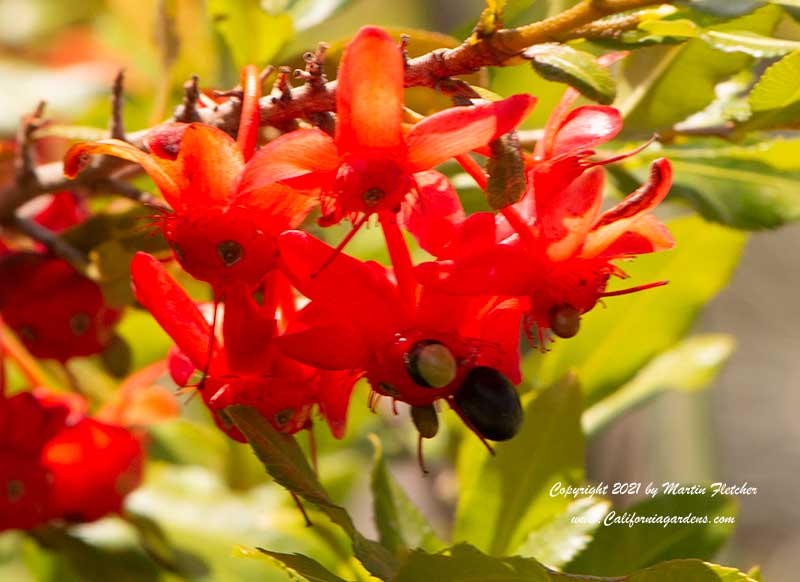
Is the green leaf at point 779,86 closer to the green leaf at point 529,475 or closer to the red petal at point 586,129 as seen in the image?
the red petal at point 586,129

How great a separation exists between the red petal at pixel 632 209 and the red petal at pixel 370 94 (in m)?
0.18

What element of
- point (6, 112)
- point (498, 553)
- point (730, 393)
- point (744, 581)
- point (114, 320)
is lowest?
point (744, 581)

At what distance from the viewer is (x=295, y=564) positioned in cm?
85

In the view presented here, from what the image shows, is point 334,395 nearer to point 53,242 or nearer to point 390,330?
point 390,330

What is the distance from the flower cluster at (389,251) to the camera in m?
0.82

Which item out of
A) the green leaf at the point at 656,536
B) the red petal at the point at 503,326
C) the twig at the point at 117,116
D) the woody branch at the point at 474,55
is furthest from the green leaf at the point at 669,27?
the green leaf at the point at 656,536

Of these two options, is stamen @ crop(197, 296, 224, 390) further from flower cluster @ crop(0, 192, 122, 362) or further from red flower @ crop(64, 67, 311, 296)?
flower cluster @ crop(0, 192, 122, 362)

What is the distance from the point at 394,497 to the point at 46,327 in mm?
423

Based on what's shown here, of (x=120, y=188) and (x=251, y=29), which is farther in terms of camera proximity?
(x=251, y=29)

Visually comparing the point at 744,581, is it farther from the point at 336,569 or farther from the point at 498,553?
the point at 336,569

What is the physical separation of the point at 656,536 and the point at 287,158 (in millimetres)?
692

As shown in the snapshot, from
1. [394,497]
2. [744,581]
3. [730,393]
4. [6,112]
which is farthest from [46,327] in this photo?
[730,393]

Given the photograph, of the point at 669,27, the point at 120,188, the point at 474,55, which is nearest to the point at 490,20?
the point at 474,55

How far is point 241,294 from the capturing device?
902 millimetres
